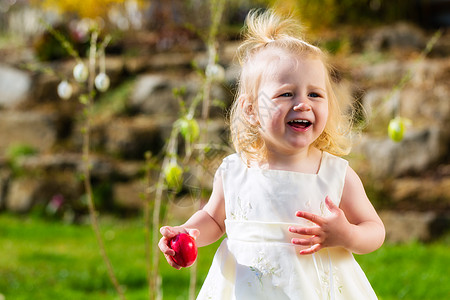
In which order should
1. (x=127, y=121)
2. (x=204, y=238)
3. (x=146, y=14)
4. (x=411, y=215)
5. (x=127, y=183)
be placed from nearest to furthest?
(x=204, y=238)
(x=411, y=215)
(x=127, y=183)
(x=127, y=121)
(x=146, y=14)

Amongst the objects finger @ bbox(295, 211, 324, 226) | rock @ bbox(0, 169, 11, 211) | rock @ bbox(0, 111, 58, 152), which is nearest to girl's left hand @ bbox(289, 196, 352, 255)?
finger @ bbox(295, 211, 324, 226)

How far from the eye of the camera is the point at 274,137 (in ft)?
5.24

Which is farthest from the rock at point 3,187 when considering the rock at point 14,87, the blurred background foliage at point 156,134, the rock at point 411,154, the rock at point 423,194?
the rock at point 423,194

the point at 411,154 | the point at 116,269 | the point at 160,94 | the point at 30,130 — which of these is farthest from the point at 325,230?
the point at 30,130

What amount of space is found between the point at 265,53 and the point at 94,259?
311cm

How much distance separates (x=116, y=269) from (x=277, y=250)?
270 centimetres

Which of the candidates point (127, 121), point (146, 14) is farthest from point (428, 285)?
point (146, 14)

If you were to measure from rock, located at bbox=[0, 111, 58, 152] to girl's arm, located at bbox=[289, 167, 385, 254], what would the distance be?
18.5 feet

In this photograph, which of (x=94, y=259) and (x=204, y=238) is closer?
(x=204, y=238)

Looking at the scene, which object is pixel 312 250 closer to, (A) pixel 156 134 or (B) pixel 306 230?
(B) pixel 306 230

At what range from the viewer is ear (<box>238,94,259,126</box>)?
1673 mm

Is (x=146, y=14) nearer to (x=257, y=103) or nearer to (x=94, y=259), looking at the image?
(x=94, y=259)

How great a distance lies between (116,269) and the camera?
408cm

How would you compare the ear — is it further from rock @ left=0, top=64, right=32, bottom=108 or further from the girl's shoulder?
rock @ left=0, top=64, right=32, bottom=108
